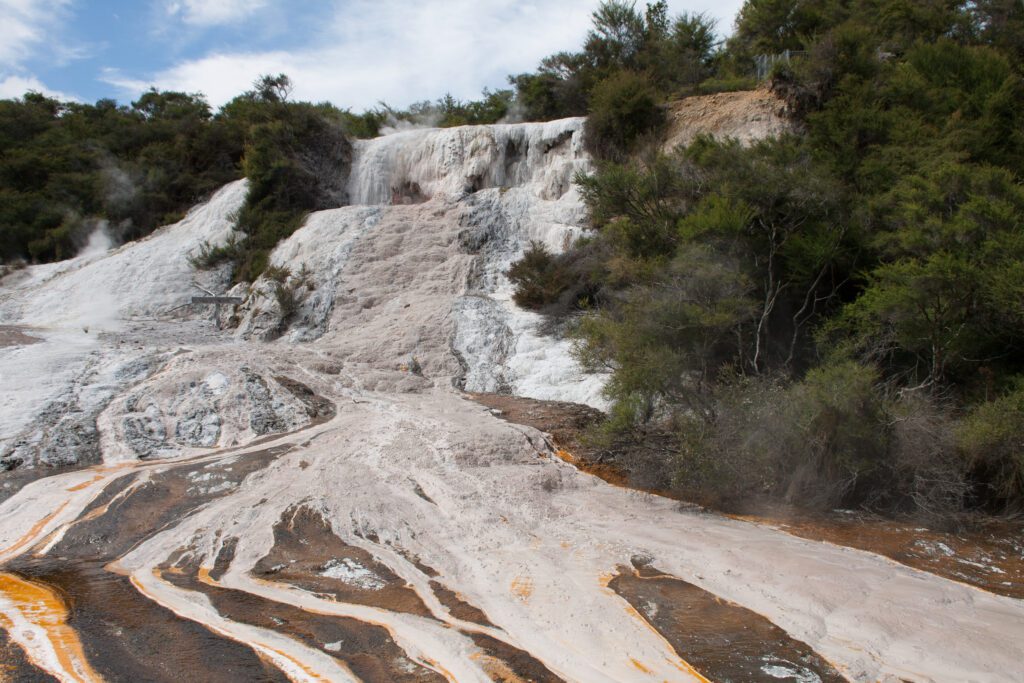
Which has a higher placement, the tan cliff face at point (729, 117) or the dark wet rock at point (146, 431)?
the tan cliff face at point (729, 117)

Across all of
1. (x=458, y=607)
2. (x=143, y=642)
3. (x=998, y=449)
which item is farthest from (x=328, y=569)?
(x=998, y=449)

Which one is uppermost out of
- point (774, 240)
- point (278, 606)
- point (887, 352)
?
point (774, 240)

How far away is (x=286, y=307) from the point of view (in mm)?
15242

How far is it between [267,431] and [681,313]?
5.35m

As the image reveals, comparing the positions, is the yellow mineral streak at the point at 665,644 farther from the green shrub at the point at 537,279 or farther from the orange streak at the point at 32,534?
the green shrub at the point at 537,279

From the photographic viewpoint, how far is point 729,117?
56.1 ft

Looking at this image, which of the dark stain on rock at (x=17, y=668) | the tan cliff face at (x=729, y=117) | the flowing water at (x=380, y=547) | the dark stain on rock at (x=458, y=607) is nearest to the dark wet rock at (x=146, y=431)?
the flowing water at (x=380, y=547)

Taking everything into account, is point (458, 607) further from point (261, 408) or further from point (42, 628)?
point (261, 408)

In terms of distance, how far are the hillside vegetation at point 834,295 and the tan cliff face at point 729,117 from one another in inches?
43.7

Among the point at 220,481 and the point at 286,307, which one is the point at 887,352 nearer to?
the point at 220,481

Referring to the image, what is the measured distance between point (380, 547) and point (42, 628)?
91.8 inches

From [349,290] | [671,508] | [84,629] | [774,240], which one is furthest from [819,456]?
[349,290]

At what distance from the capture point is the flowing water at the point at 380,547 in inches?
169

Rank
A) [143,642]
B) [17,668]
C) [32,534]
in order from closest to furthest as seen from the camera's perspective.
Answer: [17,668] < [143,642] < [32,534]
